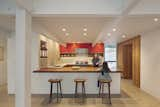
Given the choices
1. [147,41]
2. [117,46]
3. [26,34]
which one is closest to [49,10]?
[26,34]

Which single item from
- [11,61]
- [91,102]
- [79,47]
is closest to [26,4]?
[91,102]

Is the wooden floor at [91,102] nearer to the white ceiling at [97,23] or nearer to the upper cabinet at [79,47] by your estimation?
the white ceiling at [97,23]

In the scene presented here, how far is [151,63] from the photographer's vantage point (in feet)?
23.7

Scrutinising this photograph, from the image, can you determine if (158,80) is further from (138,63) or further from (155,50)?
(138,63)

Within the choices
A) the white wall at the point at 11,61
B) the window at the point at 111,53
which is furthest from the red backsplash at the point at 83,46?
the white wall at the point at 11,61

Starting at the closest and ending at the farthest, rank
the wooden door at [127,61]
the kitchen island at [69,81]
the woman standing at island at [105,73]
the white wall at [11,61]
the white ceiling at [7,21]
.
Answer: the white ceiling at [7,21]
the woman standing at island at [105,73]
the kitchen island at [69,81]
the white wall at [11,61]
the wooden door at [127,61]

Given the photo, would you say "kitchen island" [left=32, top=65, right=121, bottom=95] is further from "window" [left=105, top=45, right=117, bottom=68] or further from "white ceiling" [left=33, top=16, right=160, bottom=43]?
"window" [left=105, top=45, right=117, bottom=68]

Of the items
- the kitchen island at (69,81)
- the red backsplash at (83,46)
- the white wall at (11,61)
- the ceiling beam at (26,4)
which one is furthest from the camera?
the red backsplash at (83,46)

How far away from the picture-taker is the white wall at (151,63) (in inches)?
261

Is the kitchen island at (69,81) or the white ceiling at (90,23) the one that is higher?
the white ceiling at (90,23)

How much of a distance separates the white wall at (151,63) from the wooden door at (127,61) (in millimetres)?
3985

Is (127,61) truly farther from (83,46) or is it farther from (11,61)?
(11,61)

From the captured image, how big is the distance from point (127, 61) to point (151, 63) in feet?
16.8

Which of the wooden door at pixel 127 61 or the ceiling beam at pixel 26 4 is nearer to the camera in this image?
the ceiling beam at pixel 26 4
